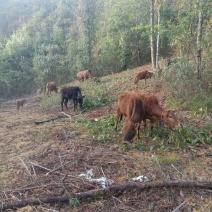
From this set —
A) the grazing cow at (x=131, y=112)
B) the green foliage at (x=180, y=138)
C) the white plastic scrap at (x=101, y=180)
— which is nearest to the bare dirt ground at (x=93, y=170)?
the white plastic scrap at (x=101, y=180)

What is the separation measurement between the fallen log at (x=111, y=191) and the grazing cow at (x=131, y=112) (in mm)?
2097

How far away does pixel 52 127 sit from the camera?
8.84 meters

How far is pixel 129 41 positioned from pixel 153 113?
19085mm

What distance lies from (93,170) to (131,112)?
7.48ft

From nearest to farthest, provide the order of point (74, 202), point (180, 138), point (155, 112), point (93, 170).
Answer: point (74, 202), point (93, 170), point (180, 138), point (155, 112)

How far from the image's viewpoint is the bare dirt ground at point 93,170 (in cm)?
424

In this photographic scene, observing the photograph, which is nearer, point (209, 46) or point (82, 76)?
point (209, 46)

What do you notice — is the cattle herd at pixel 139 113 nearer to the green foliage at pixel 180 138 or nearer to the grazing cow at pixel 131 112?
the grazing cow at pixel 131 112

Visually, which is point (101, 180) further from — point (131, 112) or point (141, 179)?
point (131, 112)

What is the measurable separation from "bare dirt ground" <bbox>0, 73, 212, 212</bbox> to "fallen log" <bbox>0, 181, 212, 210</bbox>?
2.8 inches

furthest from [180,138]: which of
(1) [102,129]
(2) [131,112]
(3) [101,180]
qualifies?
(3) [101,180]

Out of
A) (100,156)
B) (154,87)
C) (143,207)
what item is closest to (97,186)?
(143,207)

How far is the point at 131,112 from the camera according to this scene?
705cm

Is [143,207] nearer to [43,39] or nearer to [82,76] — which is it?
[82,76]
